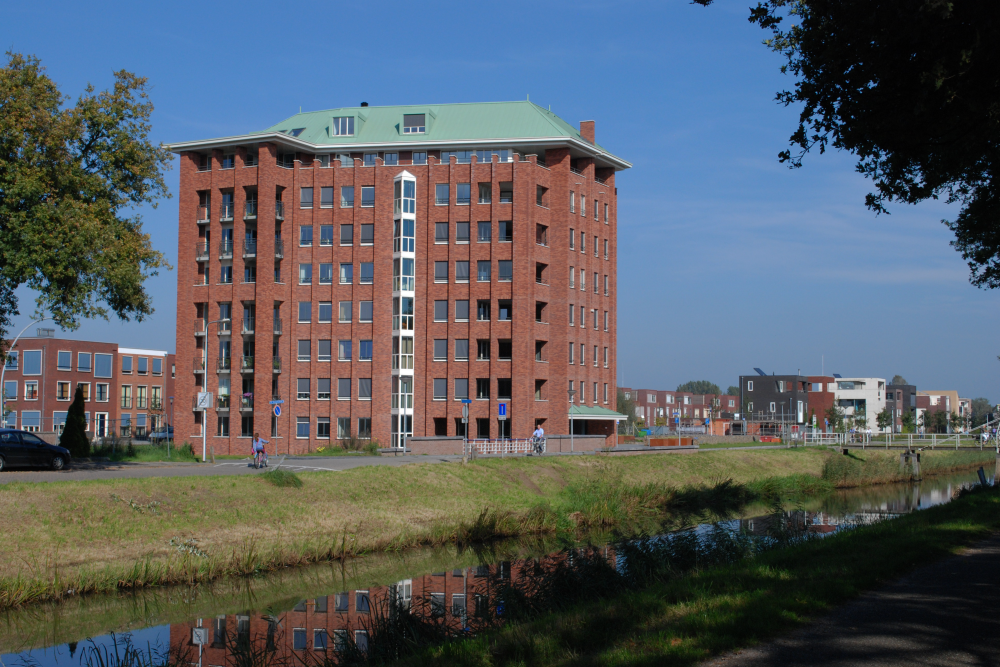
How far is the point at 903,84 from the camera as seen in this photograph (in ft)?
41.7

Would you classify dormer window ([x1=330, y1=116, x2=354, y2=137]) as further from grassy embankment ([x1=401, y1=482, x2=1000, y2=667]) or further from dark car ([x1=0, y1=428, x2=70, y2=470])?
grassy embankment ([x1=401, y1=482, x2=1000, y2=667])

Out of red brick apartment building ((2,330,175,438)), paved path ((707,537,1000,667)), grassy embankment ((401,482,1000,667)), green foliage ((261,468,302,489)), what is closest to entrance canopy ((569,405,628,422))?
green foliage ((261,468,302,489))

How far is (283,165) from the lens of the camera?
76.8 metres

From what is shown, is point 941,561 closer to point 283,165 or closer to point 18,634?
point 18,634

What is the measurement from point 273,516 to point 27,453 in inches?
586

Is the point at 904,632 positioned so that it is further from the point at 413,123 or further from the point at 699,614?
the point at 413,123

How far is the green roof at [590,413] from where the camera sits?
74.8m

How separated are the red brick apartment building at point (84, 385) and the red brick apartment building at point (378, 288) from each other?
26.9 m

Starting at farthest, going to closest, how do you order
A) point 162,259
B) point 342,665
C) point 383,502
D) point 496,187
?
point 496,187 < point 162,259 < point 383,502 < point 342,665

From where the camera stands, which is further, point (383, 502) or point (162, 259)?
point (162, 259)

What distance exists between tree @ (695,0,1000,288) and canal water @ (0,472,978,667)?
9.05 m

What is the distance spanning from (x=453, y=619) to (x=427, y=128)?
6986 cm

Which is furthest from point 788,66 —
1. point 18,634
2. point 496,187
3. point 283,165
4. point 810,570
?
point 283,165

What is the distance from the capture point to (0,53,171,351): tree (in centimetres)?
2914
